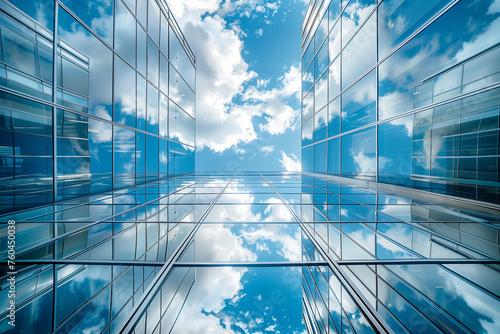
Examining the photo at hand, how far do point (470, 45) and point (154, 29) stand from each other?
15225mm

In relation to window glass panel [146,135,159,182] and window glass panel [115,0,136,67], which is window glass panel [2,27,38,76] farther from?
window glass panel [146,135,159,182]

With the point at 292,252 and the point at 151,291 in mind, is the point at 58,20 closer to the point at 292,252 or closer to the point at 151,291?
the point at 151,291

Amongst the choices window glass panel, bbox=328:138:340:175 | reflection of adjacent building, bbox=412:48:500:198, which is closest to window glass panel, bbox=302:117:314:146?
window glass panel, bbox=328:138:340:175

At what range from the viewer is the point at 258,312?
2.12 metres

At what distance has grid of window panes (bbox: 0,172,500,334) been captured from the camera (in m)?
1.85

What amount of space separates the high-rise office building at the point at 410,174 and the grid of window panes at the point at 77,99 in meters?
7.80

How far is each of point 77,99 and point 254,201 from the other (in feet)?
24.7

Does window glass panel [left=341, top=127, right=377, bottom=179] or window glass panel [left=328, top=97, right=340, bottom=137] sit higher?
window glass panel [left=328, top=97, right=340, bottom=137]

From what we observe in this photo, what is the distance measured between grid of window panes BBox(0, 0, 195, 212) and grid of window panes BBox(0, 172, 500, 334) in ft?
7.73

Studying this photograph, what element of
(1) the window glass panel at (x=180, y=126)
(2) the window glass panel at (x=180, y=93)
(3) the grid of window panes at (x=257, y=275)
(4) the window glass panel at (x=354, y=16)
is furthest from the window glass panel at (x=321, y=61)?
(3) the grid of window panes at (x=257, y=275)

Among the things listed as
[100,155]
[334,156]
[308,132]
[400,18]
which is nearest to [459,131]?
[400,18]

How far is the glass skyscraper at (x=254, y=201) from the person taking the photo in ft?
6.63

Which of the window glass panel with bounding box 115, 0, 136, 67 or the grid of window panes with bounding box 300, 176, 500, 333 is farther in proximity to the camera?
the window glass panel with bounding box 115, 0, 136, 67

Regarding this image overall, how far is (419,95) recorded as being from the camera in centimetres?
687
